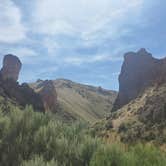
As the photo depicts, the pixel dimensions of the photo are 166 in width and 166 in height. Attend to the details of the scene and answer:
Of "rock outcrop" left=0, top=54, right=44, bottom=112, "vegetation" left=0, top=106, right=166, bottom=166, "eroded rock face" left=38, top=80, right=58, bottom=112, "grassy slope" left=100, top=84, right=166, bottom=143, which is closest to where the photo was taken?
"vegetation" left=0, top=106, right=166, bottom=166

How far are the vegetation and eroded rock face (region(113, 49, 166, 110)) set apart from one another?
257ft

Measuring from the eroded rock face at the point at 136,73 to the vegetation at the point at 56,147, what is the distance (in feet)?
257

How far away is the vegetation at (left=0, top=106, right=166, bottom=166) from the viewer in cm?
1208

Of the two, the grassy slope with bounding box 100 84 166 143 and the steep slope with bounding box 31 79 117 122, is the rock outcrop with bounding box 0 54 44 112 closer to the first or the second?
the grassy slope with bounding box 100 84 166 143

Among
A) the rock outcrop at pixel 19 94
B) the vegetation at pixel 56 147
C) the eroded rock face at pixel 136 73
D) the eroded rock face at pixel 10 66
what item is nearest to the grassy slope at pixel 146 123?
the rock outcrop at pixel 19 94

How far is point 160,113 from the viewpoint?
6025 cm

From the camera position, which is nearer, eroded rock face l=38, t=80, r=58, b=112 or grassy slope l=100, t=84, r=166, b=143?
grassy slope l=100, t=84, r=166, b=143

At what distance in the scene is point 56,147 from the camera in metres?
14.5

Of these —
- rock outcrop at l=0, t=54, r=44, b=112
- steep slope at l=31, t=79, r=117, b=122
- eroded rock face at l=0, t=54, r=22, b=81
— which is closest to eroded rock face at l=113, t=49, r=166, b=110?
steep slope at l=31, t=79, r=117, b=122

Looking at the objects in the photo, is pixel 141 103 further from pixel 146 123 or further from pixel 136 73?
pixel 136 73

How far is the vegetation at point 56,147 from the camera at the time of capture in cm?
1208

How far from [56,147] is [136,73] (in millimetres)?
96349

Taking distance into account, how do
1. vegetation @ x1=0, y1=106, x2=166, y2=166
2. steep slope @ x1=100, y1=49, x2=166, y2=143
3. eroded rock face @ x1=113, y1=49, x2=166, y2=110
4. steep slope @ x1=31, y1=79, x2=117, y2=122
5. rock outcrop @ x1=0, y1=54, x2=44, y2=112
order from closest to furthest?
vegetation @ x1=0, y1=106, x2=166, y2=166 < steep slope @ x1=100, y1=49, x2=166, y2=143 < rock outcrop @ x1=0, y1=54, x2=44, y2=112 < eroded rock face @ x1=113, y1=49, x2=166, y2=110 < steep slope @ x1=31, y1=79, x2=117, y2=122

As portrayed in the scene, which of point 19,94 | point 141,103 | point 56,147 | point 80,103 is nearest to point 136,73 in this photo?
point 141,103
